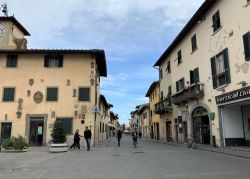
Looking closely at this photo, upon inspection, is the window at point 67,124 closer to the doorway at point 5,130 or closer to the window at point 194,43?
the doorway at point 5,130

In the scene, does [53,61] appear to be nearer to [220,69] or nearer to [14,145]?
[14,145]

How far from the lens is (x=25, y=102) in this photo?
2652cm

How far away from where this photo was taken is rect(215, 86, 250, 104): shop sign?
1680 centimetres

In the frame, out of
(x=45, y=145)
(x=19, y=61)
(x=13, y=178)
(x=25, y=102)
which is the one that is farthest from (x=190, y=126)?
(x=13, y=178)

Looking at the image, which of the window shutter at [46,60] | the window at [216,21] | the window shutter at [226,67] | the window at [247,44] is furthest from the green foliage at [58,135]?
the window at [216,21]

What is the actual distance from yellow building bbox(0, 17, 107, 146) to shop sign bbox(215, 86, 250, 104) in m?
10.5

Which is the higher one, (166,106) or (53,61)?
(53,61)

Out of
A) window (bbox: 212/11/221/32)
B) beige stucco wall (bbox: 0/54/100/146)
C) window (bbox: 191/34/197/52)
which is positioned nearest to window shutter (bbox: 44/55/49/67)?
beige stucco wall (bbox: 0/54/100/146)

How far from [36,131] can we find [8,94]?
164 inches

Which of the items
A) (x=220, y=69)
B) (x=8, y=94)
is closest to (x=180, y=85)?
(x=220, y=69)

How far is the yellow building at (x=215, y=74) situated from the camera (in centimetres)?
1795

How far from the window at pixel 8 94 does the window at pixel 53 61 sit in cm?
375

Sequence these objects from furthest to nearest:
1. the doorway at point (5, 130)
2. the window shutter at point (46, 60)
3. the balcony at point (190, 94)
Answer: the window shutter at point (46, 60) < the doorway at point (5, 130) < the balcony at point (190, 94)

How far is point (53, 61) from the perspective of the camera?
27.3 metres
